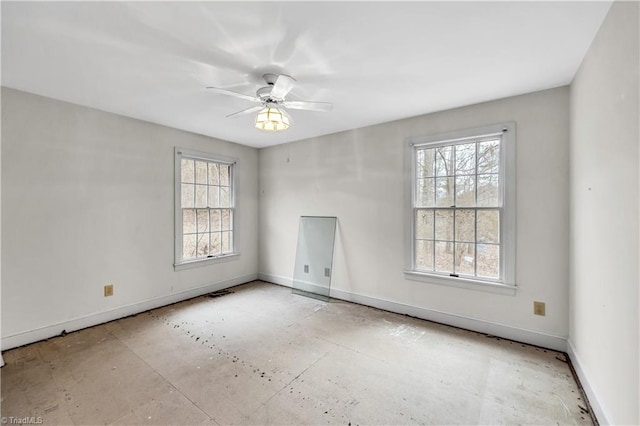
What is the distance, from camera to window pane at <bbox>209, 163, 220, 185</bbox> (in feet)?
14.3

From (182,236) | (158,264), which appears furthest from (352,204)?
(158,264)

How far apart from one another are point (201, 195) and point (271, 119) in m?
2.33

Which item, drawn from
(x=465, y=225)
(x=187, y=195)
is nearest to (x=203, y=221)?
(x=187, y=195)

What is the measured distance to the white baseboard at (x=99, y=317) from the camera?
2.58 metres

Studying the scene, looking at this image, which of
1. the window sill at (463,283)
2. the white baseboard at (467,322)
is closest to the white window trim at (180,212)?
the white baseboard at (467,322)

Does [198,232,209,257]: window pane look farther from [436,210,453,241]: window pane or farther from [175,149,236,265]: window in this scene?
[436,210,453,241]: window pane

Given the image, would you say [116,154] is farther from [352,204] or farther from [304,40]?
[352,204]

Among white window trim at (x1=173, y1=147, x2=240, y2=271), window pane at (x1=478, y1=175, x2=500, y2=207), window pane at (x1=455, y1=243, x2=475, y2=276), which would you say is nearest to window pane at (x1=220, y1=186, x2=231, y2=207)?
white window trim at (x1=173, y1=147, x2=240, y2=271)

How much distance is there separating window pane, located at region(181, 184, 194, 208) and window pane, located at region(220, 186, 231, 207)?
519 millimetres

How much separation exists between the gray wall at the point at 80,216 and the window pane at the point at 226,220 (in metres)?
0.89

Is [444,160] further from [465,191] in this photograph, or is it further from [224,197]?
[224,197]

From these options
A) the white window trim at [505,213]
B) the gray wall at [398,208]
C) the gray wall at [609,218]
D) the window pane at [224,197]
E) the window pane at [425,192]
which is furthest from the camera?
the window pane at [224,197]

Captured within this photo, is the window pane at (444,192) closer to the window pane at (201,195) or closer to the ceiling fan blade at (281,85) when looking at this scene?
the ceiling fan blade at (281,85)

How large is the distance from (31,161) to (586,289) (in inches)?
194
